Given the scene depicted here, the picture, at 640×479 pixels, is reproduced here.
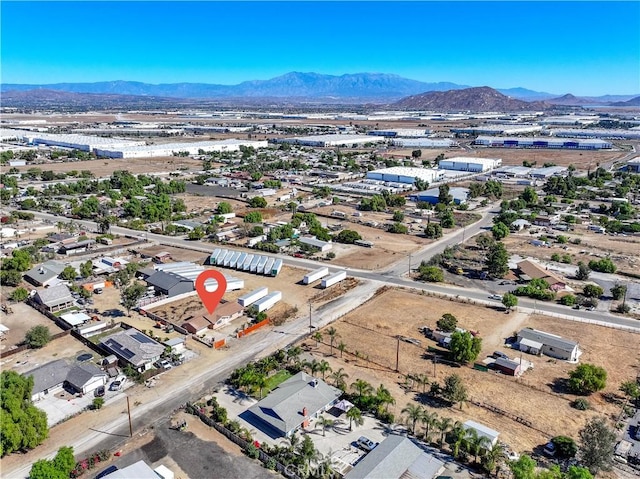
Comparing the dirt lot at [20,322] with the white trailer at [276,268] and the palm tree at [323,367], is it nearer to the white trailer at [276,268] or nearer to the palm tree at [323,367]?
the white trailer at [276,268]

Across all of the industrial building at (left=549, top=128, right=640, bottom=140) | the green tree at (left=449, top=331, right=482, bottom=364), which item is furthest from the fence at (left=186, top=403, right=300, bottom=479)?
the industrial building at (left=549, top=128, right=640, bottom=140)

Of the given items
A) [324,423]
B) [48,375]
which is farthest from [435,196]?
[48,375]

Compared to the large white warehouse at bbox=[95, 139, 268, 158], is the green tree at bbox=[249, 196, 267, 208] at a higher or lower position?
lower

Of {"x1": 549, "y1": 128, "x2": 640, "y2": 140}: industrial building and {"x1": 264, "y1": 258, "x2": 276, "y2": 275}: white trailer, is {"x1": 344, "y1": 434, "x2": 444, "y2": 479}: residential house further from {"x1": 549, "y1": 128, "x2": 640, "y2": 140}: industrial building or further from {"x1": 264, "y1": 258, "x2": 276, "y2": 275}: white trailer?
{"x1": 549, "y1": 128, "x2": 640, "y2": 140}: industrial building

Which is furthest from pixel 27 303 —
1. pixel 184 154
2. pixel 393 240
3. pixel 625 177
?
pixel 625 177

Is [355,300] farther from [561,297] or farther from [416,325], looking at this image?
[561,297]

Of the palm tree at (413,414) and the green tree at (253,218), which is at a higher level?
the green tree at (253,218)

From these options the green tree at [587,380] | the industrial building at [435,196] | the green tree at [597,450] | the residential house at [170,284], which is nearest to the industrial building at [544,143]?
the industrial building at [435,196]
